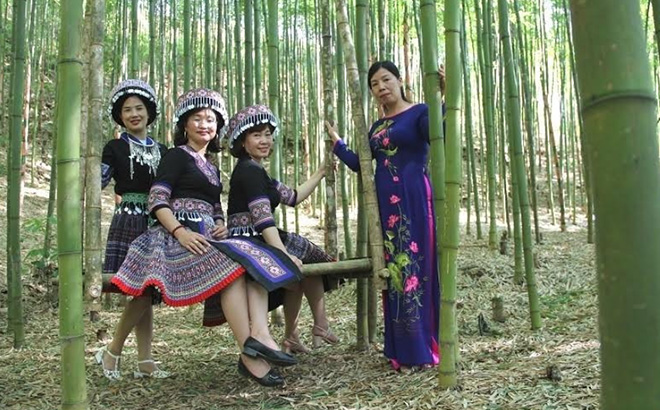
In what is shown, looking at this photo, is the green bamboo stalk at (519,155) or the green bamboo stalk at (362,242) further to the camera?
the green bamboo stalk at (519,155)

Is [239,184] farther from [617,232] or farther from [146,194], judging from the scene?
[617,232]

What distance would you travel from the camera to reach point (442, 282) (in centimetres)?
217

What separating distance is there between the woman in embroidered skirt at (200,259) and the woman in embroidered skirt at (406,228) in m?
0.52

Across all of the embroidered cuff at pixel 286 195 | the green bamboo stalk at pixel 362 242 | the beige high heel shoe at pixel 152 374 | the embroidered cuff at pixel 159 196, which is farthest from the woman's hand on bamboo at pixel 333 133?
the beige high heel shoe at pixel 152 374

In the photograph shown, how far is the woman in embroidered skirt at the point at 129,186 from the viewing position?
2.85m

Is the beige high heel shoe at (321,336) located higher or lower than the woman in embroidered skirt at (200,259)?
lower

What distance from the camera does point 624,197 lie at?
73 centimetres

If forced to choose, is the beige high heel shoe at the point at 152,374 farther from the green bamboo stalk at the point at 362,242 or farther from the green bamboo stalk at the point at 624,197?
the green bamboo stalk at the point at 624,197

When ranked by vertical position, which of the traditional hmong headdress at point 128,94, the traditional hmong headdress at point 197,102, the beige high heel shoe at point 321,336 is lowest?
the beige high heel shoe at point 321,336

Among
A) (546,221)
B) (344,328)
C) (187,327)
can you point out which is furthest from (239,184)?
(546,221)

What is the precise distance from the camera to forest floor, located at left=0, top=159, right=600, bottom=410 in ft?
7.41

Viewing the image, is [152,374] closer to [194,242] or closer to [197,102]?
[194,242]

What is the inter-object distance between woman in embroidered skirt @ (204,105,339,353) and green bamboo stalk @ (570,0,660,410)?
1962mm

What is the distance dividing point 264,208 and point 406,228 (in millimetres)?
662
